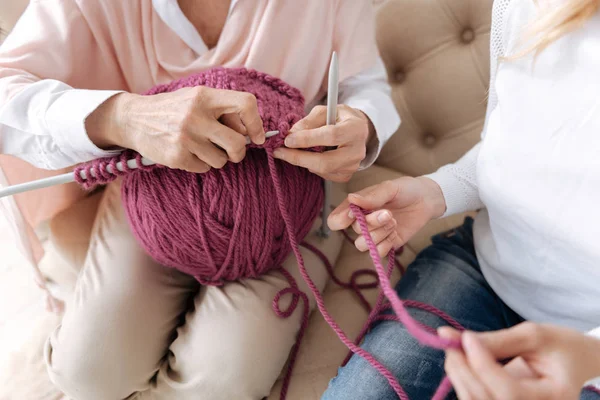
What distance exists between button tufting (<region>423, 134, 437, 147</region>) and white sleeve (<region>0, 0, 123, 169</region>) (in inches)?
26.3

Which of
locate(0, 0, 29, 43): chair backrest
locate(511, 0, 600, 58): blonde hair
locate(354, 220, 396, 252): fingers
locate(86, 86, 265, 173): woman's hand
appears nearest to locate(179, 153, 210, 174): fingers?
locate(86, 86, 265, 173): woman's hand

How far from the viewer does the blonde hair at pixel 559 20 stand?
44 centimetres

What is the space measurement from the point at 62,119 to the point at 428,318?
563 mm

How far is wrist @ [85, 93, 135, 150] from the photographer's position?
1.69ft

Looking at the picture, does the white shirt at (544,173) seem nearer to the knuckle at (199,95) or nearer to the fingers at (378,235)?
the fingers at (378,235)

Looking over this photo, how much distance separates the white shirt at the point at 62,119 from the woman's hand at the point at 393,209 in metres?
0.10

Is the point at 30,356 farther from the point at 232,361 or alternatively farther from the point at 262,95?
the point at 262,95

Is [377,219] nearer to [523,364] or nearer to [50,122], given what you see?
[523,364]

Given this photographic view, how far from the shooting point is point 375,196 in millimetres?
524

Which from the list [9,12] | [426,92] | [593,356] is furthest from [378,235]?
[9,12]

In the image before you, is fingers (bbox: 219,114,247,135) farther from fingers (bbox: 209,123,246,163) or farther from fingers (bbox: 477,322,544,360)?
fingers (bbox: 477,322,544,360)

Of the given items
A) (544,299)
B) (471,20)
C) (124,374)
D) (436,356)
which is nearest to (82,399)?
(124,374)

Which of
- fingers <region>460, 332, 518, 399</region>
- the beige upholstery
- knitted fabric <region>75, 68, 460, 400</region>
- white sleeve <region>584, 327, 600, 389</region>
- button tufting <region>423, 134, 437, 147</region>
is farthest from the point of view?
button tufting <region>423, 134, 437, 147</region>

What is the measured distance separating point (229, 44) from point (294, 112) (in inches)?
7.3
